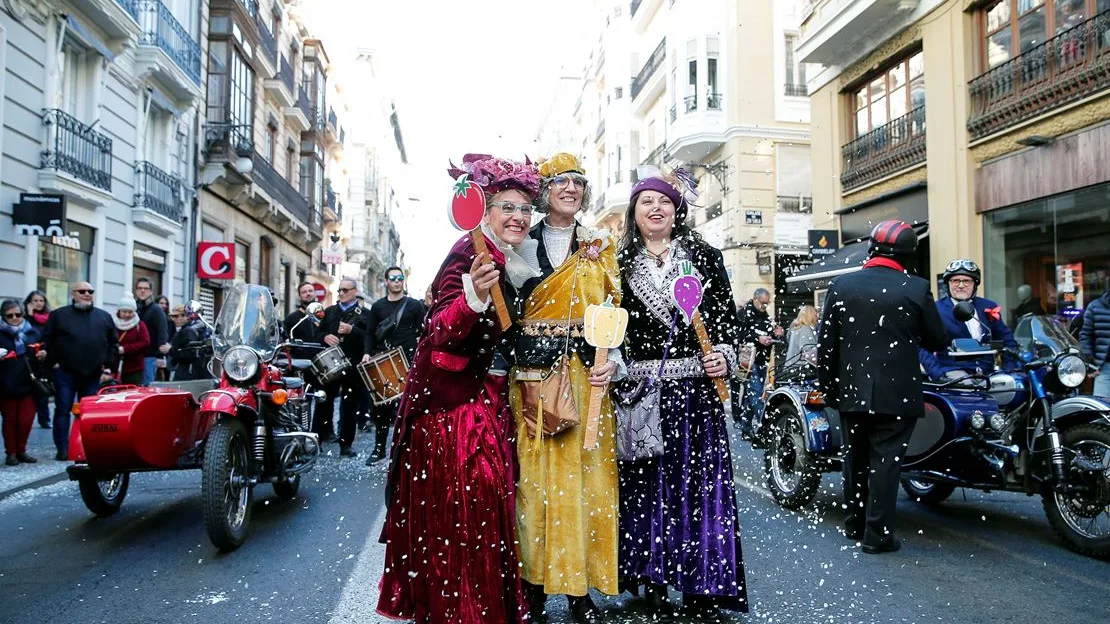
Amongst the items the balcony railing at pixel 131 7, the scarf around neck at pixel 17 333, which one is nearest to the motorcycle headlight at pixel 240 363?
the scarf around neck at pixel 17 333

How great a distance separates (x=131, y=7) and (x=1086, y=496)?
1655cm

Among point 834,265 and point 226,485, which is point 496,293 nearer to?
point 226,485

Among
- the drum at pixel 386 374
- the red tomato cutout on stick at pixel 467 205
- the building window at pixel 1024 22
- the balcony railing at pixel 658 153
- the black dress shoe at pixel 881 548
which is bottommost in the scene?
the black dress shoe at pixel 881 548

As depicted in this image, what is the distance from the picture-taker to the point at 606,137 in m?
40.1

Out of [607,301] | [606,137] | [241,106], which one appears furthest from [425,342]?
[606,137]

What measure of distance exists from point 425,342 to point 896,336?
287 cm

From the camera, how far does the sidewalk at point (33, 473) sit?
278 inches

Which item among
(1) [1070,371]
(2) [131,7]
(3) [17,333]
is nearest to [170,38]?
(2) [131,7]

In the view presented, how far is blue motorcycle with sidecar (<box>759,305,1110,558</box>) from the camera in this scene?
180 inches

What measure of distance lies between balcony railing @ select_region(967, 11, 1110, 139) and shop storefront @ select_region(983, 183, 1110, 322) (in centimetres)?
129

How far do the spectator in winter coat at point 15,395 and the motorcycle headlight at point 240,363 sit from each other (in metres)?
4.13

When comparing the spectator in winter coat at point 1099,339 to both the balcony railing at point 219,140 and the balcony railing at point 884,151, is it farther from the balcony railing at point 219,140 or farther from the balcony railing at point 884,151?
the balcony railing at point 219,140

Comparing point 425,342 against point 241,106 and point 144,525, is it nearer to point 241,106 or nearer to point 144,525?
point 144,525

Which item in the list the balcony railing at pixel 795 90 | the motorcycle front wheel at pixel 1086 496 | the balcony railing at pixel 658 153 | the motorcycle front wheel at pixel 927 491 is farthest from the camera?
the balcony railing at pixel 658 153
